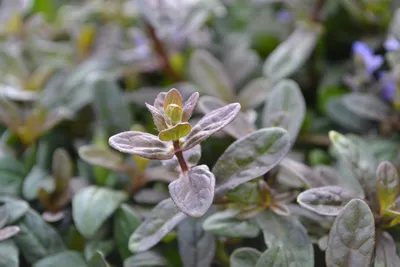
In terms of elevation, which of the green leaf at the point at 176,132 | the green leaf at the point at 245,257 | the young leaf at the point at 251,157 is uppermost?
the green leaf at the point at 176,132

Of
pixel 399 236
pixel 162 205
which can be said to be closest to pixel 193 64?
pixel 162 205

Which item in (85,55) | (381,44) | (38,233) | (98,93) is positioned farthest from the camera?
(85,55)

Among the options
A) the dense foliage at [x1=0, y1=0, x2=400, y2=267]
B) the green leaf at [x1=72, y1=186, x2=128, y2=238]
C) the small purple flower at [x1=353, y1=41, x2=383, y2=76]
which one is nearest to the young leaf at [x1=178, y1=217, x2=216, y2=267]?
the dense foliage at [x1=0, y1=0, x2=400, y2=267]

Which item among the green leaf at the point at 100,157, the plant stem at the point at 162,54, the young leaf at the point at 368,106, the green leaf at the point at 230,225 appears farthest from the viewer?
the plant stem at the point at 162,54

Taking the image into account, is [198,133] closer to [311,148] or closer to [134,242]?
[134,242]

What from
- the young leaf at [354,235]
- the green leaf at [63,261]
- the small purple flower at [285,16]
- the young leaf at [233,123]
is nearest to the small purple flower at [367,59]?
the small purple flower at [285,16]

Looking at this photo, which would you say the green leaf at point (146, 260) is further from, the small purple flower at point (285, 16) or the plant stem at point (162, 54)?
the small purple flower at point (285, 16)

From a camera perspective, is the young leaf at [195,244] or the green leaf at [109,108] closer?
the young leaf at [195,244]

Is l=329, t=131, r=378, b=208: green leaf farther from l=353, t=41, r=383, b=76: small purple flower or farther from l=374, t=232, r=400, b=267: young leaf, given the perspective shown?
l=353, t=41, r=383, b=76: small purple flower
